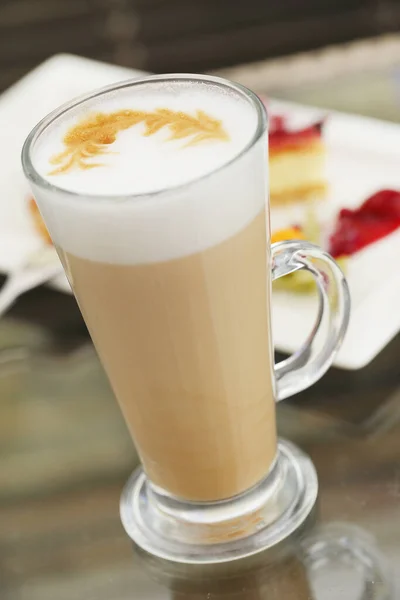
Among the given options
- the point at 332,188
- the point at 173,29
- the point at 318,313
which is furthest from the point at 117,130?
the point at 173,29

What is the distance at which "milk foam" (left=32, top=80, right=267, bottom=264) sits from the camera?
1.84 ft

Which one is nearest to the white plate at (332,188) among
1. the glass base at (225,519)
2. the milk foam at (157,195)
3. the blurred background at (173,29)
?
the glass base at (225,519)

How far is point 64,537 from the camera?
0.74m

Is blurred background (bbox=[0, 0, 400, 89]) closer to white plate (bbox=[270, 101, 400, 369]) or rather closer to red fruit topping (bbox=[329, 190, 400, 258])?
white plate (bbox=[270, 101, 400, 369])

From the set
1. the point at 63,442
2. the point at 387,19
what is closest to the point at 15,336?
the point at 63,442

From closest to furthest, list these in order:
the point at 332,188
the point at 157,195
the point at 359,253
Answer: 1. the point at 157,195
2. the point at 359,253
3. the point at 332,188

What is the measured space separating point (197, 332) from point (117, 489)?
0.71 feet

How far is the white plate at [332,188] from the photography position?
86 centimetres

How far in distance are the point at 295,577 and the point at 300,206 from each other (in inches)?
24.0

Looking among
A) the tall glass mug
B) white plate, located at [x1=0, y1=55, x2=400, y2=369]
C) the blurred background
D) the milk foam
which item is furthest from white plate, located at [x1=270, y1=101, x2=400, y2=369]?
the blurred background

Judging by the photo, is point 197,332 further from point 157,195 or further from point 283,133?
point 283,133

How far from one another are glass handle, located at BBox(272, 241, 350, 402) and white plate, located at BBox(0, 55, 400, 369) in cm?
8

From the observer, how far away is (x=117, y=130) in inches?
24.9

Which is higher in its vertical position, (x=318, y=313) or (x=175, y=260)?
(x=175, y=260)
